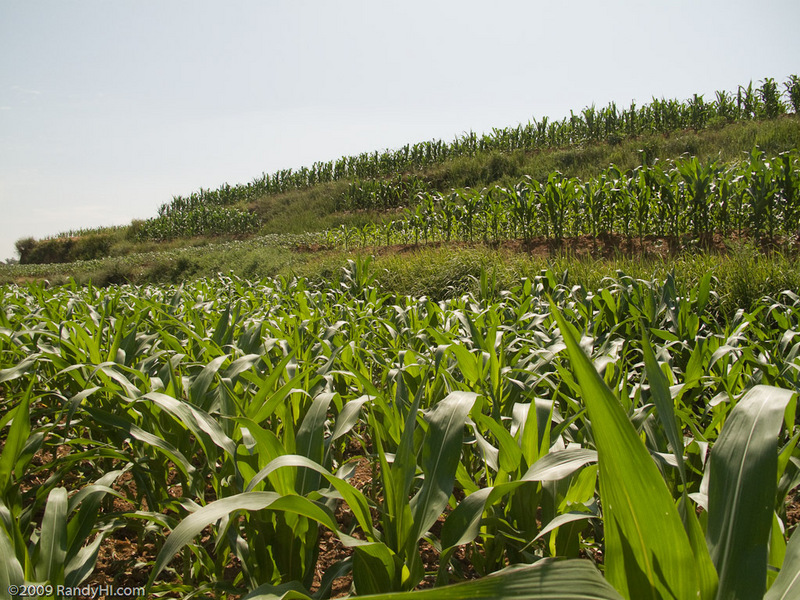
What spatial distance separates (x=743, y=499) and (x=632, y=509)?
20 centimetres

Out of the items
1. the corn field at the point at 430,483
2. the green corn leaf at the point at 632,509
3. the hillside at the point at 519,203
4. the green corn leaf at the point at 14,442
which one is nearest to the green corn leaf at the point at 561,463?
the corn field at the point at 430,483

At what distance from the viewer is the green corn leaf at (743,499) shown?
0.65 metres

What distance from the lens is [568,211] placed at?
9.55 m

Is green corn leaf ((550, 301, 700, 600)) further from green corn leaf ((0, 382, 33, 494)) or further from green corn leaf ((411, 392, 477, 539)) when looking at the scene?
green corn leaf ((0, 382, 33, 494))

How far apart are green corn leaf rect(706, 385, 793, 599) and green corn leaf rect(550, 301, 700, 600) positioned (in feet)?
0.21

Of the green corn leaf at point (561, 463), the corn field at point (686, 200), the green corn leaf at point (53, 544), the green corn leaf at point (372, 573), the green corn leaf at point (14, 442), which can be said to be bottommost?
the green corn leaf at point (372, 573)

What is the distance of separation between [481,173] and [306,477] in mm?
18642

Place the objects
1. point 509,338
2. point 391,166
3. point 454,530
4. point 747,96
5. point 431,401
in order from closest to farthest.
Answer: point 454,530 < point 431,401 < point 509,338 < point 747,96 < point 391,166

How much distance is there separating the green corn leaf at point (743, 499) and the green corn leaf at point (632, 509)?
6 centimetres

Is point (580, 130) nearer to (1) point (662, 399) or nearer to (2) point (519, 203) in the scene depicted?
(2) point (519, 203)

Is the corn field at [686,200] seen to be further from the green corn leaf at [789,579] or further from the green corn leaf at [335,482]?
the green corn leaf at [335,482]

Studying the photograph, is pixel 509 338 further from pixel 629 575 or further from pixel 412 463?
pixel 629 575

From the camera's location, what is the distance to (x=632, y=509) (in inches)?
25.6

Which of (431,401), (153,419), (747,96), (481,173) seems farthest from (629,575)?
(747,96)
